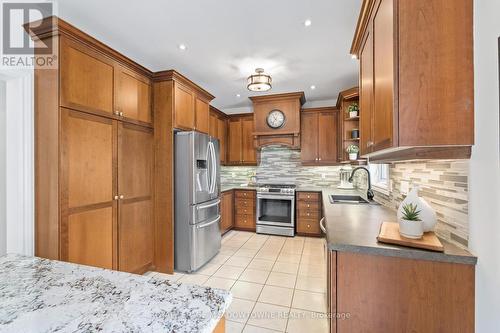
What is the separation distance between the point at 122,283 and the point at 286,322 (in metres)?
1.60

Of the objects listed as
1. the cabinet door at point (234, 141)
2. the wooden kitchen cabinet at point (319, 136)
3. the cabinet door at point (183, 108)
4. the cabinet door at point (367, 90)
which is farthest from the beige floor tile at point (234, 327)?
the cabinet door at point (234, 141)

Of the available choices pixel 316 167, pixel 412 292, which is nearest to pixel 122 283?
pixel 412 292

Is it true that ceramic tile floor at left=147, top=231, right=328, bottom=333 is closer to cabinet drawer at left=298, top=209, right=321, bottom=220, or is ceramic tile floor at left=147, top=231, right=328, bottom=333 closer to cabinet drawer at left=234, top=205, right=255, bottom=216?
cabinet drawer at left=298, top=209, right=321, bottom=220

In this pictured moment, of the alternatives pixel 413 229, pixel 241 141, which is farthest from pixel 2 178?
pixel 241 141

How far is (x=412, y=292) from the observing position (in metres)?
1.14

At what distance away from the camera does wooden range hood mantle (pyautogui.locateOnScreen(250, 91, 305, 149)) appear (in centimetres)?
420

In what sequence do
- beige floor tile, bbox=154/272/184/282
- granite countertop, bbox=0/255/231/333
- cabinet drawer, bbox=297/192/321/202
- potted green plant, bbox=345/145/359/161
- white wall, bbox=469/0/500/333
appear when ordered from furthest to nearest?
cabinet drawer, bbox=297/192/321/202
potted green plant, bbox=345/145/359/161
beige floor tile, bbox=154/272/184/282
white wall, bbox=469/0/500/333
granite countertop, bbox=0/255/231/333

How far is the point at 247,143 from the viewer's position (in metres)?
4.89

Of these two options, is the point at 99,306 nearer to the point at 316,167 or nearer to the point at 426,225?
the point at 426,225

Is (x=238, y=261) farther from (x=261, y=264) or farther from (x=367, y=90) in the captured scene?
(x=367, y=90)

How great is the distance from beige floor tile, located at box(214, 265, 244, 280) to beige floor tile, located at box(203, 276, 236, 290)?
74mm

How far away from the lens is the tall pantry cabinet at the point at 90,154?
5.97ft

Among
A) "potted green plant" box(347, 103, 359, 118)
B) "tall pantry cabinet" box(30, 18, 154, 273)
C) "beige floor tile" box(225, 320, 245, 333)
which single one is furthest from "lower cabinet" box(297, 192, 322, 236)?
"tall pantry cabinet" box(30, 18, 154, 273)

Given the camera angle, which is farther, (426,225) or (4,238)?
(4,238)
